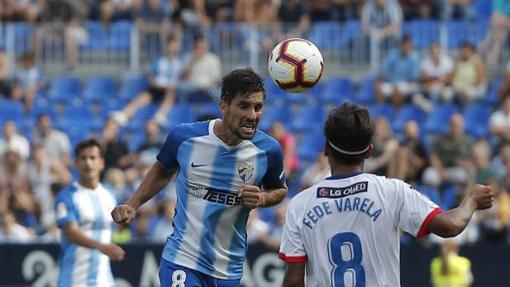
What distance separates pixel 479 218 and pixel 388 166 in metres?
1.44

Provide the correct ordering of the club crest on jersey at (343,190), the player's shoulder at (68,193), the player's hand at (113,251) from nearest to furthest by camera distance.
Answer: the club crest on jersey at (343,190)
the player's hand at (113,251)
the player's shoulder at (68,193)

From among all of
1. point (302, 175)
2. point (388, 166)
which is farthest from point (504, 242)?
point (302, 175)

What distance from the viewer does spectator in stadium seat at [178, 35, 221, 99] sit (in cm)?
2134

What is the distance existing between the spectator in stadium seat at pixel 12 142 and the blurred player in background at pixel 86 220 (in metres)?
8.18

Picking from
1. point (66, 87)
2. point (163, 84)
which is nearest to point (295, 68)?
point (163, 84)

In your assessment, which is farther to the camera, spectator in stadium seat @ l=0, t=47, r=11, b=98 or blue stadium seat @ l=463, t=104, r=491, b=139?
spectator in stadium seat @ l=0, t=47, r=11, b=98

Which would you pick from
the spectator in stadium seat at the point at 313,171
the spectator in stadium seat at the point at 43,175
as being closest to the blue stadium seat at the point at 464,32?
the spectator in stadium seat at the point at 313,171

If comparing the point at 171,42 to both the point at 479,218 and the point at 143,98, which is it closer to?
the point at 143,98

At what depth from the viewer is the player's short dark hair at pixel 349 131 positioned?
7285 mm

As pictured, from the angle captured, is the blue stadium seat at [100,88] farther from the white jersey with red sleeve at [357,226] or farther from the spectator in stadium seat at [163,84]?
the white jersey with red sleeve at [357,226]

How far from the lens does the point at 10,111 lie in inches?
831

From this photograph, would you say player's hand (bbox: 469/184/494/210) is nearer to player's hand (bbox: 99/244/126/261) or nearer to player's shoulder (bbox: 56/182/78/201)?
player's hand (bbox: 99/244/126/261)

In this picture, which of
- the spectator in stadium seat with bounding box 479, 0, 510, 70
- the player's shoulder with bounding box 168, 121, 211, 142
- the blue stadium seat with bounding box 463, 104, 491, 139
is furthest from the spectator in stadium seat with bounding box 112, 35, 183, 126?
the player's shoulder with bounding box 168, 121, 211, 142

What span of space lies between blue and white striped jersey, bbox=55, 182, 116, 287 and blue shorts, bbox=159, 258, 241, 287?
7.70 feet
